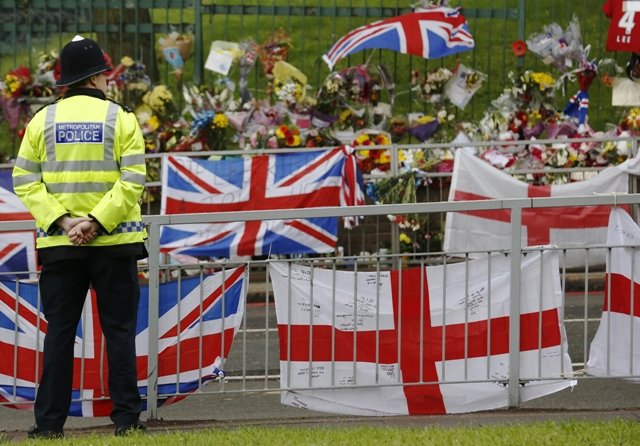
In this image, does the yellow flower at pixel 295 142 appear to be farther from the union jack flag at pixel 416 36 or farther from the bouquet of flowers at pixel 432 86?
the bouquet of flowers at pixel 432 86

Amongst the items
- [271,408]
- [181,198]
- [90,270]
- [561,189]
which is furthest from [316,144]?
[90,270]

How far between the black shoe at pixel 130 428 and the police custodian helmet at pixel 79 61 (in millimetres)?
1748

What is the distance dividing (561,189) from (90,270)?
6250mm

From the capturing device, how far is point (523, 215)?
11.0 metres

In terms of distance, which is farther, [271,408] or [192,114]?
[192,114]

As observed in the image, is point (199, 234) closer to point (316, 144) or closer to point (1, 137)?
point (316, 144)

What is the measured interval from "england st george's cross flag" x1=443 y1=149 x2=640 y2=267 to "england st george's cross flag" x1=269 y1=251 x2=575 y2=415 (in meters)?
2.08

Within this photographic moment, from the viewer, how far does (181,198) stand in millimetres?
13117

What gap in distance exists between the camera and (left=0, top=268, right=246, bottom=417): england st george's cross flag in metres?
7.41

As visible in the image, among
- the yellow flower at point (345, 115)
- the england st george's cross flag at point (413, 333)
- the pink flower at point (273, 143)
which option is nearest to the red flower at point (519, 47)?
the yellow flower at point (345, 115)

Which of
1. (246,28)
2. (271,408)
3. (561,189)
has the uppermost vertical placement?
(246,28)

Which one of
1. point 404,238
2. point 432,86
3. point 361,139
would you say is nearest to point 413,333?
point 404,238

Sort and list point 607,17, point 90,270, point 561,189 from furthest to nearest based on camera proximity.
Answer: point 607,17, point 561,189, point 90,270

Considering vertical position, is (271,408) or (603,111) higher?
(603,111)
